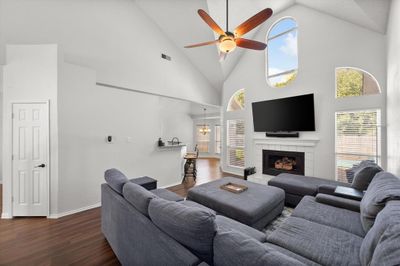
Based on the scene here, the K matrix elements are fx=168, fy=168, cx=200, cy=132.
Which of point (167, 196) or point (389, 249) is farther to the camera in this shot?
point (167, 196)

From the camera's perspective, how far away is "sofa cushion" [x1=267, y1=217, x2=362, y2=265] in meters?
1.29

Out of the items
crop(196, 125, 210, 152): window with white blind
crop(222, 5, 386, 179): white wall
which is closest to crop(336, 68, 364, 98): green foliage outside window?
crop(222, 5, 386, 179): white wall

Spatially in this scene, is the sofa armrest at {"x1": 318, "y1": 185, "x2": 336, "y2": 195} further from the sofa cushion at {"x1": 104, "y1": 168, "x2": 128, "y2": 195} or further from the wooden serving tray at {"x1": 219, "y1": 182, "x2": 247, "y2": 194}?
the sofa cushion at {"x1": 104, "y1": 168, "x2": 128, "y2": 195}

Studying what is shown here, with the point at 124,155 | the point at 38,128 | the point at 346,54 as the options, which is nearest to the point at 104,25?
the point at 38,128

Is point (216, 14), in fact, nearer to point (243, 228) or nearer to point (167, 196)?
point (167, 196)

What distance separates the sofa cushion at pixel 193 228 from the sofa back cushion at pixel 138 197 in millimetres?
350

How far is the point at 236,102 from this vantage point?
6309mm

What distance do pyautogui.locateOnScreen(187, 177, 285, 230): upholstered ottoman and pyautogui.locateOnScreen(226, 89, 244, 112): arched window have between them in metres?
3.76

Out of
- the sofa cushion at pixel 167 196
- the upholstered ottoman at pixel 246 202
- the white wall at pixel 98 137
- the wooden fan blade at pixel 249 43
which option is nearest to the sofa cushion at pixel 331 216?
the upholstered ottoman at pixel 246 202

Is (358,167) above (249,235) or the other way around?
above

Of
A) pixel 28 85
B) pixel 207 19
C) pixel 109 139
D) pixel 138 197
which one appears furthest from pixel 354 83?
pixel 28 85

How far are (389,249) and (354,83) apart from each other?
Answer: 4.38 meters

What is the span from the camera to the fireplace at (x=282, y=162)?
15.3 ft

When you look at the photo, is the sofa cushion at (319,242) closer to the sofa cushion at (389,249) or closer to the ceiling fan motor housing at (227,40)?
the sofa cushion at (389,249)
